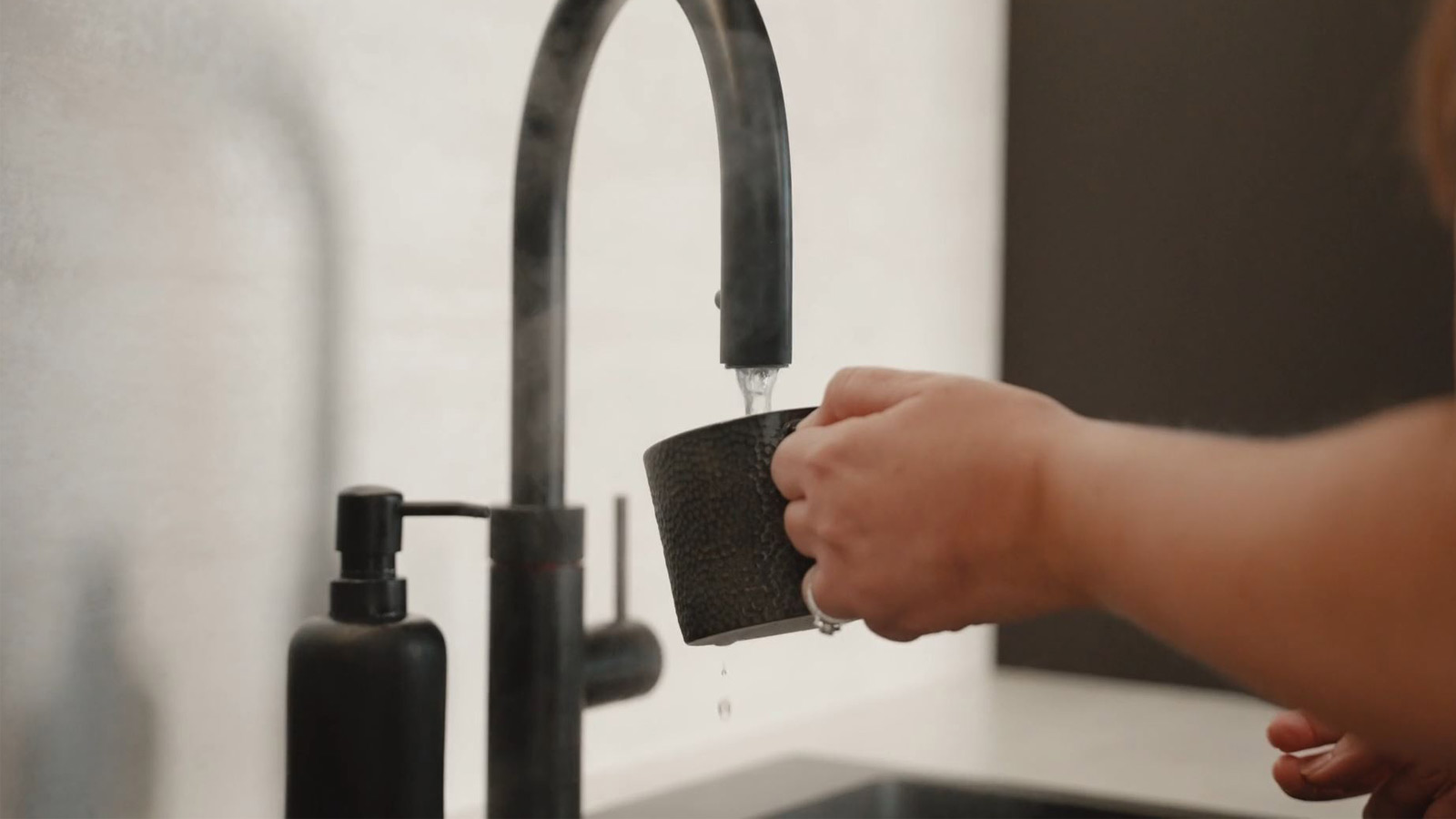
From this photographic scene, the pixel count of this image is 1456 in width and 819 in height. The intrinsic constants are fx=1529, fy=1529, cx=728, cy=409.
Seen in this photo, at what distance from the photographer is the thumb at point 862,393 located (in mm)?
551

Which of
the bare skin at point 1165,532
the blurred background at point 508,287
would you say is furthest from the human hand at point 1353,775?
the blurred background at point 508,287

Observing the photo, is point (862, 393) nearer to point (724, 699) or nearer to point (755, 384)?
point (755, 384)

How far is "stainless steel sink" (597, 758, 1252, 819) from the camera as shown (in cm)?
90

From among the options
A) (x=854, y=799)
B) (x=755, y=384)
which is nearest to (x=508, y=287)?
(x=755, y=384)

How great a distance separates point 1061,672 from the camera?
1393 mm

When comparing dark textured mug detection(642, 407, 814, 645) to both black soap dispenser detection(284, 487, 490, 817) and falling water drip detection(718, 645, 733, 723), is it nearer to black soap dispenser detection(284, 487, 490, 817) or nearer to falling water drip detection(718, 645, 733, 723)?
black soap dispenser detection(284, 487, 490, 817)

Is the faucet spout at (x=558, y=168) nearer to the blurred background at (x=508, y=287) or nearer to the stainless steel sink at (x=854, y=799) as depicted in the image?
the blurred background at (x=508, y=287)

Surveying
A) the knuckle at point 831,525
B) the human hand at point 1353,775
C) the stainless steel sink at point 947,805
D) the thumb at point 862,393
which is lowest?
the stainless steel sink at point 947,805

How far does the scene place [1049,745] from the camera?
1096mm

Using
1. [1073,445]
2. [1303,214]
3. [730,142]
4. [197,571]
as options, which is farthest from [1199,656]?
[1303,214]

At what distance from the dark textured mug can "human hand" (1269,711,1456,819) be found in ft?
0.88

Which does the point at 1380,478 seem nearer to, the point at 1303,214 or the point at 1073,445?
the point at 1073,445

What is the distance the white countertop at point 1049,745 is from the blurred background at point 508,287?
2 centimetres

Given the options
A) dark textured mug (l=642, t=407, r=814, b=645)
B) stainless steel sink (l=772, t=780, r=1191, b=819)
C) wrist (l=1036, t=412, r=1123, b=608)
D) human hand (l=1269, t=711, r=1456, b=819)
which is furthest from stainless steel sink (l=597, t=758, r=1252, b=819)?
wrist (l=1036, t=412, r=1123, b=608)
